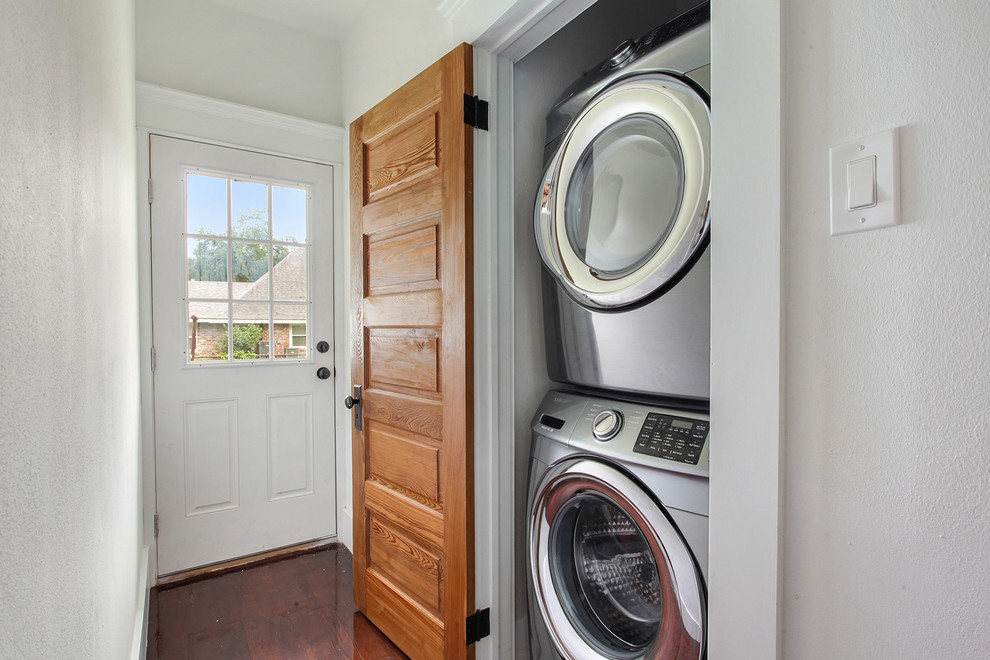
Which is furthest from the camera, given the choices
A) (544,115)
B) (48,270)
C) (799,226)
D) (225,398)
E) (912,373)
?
(225,398)

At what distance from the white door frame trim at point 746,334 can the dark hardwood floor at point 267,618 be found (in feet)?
4.89

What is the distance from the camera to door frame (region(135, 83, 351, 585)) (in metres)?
2.29

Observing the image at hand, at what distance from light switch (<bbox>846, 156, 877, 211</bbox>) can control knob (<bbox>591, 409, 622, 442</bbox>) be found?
0.75 metres

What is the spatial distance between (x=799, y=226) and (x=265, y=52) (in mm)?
2719

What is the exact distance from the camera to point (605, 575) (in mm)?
1427

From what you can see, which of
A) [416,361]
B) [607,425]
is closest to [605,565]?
[607,425]

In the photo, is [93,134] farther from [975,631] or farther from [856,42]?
[975,631]

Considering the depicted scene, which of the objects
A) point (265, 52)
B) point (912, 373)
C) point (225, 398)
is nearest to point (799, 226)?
point (912, 373)

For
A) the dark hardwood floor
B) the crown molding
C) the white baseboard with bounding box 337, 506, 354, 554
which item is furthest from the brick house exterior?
the dark hardwood floor

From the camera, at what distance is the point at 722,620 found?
84 cm

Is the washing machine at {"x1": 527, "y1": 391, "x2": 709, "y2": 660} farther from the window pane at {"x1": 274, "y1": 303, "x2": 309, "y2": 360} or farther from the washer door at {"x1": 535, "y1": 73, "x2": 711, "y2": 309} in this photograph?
the window pane at {"x1": 274, "y1": 303, "x2": 309, "y2": 360}

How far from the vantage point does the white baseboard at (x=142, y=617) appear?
156cm

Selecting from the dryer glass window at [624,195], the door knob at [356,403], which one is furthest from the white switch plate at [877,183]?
the door knob at [356,403]

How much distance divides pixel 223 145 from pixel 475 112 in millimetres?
1545
